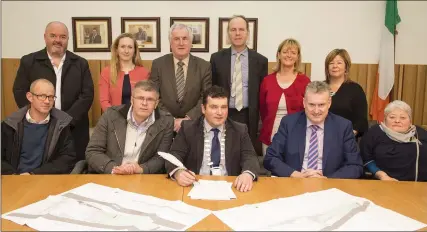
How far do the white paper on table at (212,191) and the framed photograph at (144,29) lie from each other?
10.5 ft

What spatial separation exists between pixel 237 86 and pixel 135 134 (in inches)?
43.6

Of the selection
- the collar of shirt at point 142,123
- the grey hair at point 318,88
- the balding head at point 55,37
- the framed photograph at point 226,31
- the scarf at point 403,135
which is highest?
the framed photograph at point 226,31

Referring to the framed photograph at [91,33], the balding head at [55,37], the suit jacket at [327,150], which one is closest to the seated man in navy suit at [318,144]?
the suit jacket at [327,150]

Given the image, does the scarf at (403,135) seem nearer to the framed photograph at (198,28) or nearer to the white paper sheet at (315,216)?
the white paper sheet at (315,216)

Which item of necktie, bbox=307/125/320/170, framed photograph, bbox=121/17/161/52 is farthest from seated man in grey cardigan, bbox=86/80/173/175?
framed photograph, bbox=121/17/161/52

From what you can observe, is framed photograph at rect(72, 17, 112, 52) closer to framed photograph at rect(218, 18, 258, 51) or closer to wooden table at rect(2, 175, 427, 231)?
framed photograph at rect(218, 18, 258, 51)

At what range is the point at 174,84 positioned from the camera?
3244 mm

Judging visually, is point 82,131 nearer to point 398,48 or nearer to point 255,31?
point 255,31

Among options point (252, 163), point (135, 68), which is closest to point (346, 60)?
point (252, 163)

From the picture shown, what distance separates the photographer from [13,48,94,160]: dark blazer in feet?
11.1

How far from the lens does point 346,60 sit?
3.21 m

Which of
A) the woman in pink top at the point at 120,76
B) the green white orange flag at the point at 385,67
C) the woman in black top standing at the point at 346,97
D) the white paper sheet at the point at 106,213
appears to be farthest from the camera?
the green white orange flag at the point at 385,67

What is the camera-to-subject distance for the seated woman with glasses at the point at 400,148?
272 centimetres

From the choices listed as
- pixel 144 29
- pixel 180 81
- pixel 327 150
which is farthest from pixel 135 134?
pixel 144 29
